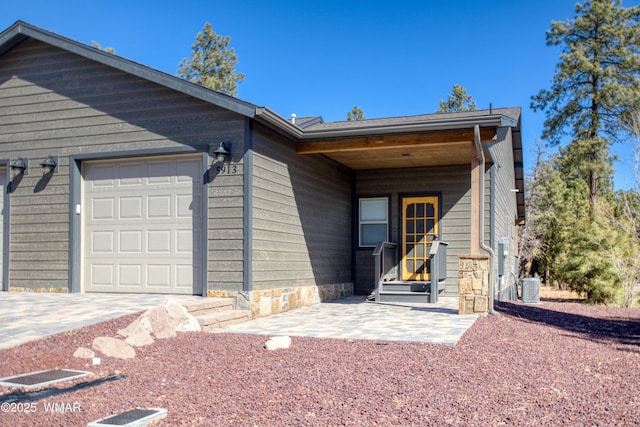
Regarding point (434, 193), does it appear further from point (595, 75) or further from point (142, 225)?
point (595, 75)

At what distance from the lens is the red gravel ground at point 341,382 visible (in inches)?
Answer: 151

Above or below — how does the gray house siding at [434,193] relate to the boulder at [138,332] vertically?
above

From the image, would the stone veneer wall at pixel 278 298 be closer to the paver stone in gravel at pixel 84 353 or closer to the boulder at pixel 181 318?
the boulder at pixel 181 318

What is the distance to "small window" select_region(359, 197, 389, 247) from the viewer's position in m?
12.5

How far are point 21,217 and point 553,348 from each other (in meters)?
8.06

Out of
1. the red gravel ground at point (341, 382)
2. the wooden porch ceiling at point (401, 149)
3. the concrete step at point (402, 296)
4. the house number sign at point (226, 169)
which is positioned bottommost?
the red gravel ground at point (341, 382)

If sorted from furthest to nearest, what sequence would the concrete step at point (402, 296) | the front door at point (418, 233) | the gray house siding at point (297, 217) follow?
the front door at point (418, 233) → the concrete step at point (402, 296) → the gray house siding at point (297, 217)

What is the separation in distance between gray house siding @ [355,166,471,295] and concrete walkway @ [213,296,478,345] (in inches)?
83.3

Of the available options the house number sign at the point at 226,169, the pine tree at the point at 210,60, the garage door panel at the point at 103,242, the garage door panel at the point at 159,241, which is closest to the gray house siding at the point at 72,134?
the house number sign at the point at 226,169

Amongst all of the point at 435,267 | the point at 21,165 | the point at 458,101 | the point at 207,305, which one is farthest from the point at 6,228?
the point at 458,101

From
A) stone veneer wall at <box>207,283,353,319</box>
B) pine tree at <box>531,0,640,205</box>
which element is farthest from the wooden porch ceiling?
pine tree at <box>531,0,640,205</box>

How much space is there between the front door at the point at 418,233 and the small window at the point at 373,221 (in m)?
0.42

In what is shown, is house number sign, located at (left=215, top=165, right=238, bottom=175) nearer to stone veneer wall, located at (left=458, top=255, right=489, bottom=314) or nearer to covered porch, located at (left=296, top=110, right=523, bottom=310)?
covered porch, located at (left=296, top=110, right=523, bottom=310)

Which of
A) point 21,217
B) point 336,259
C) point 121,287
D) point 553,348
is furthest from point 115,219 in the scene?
point 553,348
